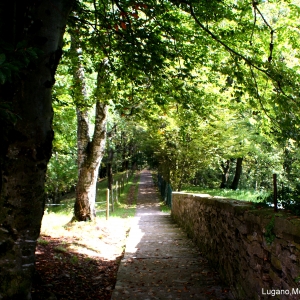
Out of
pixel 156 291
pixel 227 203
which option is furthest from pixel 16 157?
pixel 227 203

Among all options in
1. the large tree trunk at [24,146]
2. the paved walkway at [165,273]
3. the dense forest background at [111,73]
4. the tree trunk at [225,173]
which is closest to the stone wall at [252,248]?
the paved walkway at [165,273]

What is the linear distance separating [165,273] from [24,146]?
3.37 metres

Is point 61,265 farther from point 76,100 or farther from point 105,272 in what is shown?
point 76,100

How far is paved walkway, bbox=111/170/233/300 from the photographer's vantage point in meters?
4.28

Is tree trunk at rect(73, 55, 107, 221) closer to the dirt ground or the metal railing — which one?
the dirt ground

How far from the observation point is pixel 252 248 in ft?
11.5

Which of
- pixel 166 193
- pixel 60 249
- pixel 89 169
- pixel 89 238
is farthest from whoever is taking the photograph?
pixel 166 193

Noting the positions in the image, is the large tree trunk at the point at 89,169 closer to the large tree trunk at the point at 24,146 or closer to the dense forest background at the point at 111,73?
the dense forest background at the point at 111,73

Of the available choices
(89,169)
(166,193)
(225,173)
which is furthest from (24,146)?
(225,173)

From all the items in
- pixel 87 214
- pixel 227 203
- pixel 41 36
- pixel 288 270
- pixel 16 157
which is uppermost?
pixel 41 36

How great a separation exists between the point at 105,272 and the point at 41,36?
409cm

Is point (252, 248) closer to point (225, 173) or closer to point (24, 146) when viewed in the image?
point (24, 146)

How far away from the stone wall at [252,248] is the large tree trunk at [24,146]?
240 cm

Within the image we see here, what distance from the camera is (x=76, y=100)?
7.44 metres
